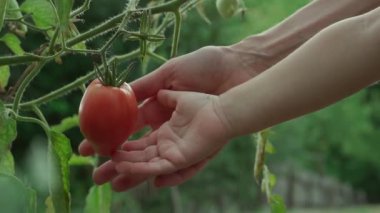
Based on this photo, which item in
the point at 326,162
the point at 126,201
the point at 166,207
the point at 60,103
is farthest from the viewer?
the point at 326,162

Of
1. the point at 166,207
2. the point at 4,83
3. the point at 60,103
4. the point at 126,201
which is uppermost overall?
the point at 4,83

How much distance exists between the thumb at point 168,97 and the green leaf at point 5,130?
24 centimetres

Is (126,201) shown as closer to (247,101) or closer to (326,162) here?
(247,101)

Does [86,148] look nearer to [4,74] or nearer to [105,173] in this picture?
[105,173]

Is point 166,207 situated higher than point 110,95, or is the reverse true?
point 110,95

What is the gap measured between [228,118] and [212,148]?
4cm

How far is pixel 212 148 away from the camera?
0.87 metres

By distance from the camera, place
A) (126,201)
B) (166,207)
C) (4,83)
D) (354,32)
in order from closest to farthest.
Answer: (354,32) → (4,83) → (126,201) → (166,207)

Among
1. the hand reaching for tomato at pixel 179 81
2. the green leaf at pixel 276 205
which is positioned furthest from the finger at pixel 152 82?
the green leaf at pixel 276 205

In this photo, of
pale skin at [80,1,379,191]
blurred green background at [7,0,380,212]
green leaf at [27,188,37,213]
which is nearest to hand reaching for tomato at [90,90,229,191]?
pale skin at [80,1,379,191]

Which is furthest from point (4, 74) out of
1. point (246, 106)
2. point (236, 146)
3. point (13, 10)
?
point (236, 146)

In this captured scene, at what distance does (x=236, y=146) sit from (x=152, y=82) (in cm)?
1131

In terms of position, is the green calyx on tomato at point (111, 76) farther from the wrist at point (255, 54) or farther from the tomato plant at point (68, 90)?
the wrist at point (255, 54)

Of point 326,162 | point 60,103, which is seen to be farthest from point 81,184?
point 326,162
